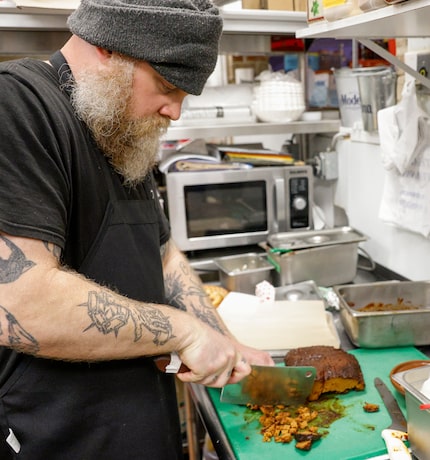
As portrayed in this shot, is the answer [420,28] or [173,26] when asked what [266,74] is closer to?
[420,28]

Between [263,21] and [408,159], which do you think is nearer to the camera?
[408,159]

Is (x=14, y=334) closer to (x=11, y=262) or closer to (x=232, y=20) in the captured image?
(x=11, y=262)

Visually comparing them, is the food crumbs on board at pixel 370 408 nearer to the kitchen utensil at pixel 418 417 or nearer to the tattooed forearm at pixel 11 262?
the kitchen utensil at pixel 418 417

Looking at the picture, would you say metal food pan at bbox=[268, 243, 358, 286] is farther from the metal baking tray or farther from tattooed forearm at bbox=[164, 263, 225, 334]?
tattooed forearm at bbox=[164, 263, 225, 334]

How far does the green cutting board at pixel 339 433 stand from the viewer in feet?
3.04

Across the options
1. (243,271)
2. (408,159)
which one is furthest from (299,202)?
(408,159)

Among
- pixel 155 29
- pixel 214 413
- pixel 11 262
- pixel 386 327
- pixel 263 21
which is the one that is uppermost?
pixel 263 21

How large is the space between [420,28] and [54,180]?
0.88 m

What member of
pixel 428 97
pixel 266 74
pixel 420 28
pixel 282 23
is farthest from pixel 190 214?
pixel 420 28

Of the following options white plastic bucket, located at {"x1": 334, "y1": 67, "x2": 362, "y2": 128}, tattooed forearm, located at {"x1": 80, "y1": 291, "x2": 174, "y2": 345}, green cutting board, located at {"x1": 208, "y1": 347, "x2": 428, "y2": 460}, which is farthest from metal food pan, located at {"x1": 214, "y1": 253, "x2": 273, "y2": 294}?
tattooed forearm, located at {"x1": 80, "y1": 291, "x2": 174, "y2": 345}

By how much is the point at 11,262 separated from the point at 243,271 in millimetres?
1036

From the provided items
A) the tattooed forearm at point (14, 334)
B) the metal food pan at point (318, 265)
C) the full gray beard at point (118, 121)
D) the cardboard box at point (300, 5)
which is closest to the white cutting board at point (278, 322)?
the metal food pan at point (318, 265)

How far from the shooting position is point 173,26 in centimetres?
86

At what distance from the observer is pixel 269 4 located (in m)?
1.73
